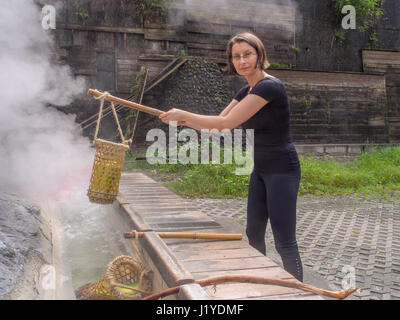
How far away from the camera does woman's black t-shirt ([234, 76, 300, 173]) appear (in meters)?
2.40

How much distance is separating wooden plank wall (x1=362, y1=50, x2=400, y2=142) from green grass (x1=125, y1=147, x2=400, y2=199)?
7.13 meters

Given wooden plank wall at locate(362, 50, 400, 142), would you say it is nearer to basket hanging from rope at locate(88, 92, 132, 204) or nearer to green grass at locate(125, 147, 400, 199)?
green grass at locate(125, 147, 400, 199)

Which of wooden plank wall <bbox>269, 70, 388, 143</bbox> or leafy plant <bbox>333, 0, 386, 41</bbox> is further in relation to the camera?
leafy plant <bbox>333, 0, 386, 41</bbox>

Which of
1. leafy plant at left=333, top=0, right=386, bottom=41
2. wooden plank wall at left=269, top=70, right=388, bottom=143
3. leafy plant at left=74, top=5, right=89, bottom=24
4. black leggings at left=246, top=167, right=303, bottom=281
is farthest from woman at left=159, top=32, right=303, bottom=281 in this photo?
leafy plant at left=333, top=0, right=386, bottom=41

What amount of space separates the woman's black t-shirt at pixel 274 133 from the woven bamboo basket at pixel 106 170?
155 centimetres

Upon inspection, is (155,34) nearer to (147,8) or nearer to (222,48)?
(147,8)

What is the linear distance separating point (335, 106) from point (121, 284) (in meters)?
13.9

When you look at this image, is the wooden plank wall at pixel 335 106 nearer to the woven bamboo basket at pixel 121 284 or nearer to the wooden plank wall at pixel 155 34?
the wooden plank wall at pixel 155 34

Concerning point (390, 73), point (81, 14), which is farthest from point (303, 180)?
point (390, 73)

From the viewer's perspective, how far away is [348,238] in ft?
15.7

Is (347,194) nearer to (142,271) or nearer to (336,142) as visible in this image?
(142,271)

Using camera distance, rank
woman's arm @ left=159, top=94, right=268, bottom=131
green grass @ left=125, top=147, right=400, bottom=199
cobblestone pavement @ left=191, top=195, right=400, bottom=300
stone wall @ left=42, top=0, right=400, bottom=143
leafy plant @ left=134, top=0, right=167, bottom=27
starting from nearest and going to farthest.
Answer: woman's arm @ left=159, top=94, right=268, bottom=131
cobblestone pavement @ left=191, top=195, right=400, bottom=300
green grass @ left=125, top=147, right=400, bottom=199
stone wall @ left=42, top=0, right=400, bottom=143
leafy plant @ left=134, top=0, right=167, bottom=27
